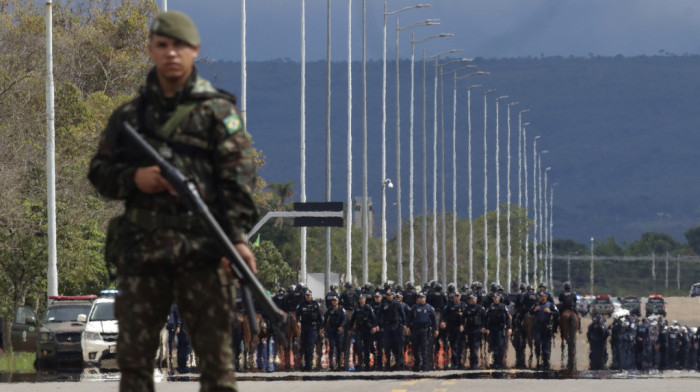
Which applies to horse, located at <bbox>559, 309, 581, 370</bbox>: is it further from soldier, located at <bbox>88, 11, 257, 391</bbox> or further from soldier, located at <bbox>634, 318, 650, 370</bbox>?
soldier, located at <bbox>88, 11, 257, 391</bbox>

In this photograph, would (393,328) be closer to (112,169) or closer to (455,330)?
(455,330)

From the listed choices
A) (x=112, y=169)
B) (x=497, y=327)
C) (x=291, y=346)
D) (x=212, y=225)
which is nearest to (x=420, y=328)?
(x=291, y=346)

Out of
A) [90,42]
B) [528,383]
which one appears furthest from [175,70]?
[90,42]

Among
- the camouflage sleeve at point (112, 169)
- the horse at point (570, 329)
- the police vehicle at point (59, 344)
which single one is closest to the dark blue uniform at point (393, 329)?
the horse at point (570, 329)

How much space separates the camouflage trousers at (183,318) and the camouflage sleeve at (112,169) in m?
0.38

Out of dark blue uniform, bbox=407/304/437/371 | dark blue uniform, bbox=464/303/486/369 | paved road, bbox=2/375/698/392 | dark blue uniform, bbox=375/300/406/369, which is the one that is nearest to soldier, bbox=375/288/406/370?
dark blue uniform, bbox=375/300/406/369

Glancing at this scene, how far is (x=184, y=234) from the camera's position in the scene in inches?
278

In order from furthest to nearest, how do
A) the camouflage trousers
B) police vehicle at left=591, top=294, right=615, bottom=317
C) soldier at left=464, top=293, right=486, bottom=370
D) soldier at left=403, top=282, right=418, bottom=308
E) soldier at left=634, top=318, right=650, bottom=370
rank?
police vehicle at left=591, top=294, right=615, bottom=317
soldier at left=634, top=318, right=650, bottom=370
soldier at left=403, top=282, right=418, bottom=308
soldier at left=464, top=293, right=486, bottom=370
the camouflage trousers

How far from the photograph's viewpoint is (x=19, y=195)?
133 ft

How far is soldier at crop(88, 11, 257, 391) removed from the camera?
279 inches

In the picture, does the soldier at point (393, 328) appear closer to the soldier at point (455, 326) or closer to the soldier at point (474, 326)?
the soldier at point (455, 326)

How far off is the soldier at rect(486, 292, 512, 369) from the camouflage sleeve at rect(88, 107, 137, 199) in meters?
31.0

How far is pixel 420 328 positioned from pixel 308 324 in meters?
2.41

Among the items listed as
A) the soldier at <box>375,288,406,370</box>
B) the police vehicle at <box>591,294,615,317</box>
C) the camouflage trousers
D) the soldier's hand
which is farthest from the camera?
the police vehicle at <box>591,294,615,317</box>
